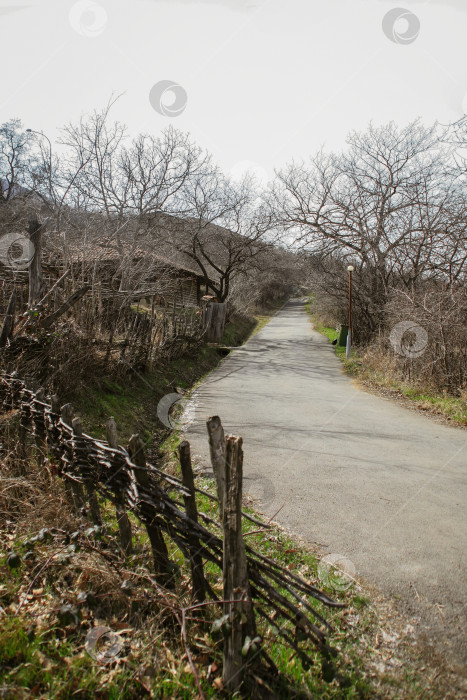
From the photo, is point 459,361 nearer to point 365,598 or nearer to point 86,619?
point 365,598

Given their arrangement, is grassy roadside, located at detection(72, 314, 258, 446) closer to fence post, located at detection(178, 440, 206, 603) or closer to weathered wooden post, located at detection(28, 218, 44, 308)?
weathered wooden post, located at detection(28, 218, 44, 308)

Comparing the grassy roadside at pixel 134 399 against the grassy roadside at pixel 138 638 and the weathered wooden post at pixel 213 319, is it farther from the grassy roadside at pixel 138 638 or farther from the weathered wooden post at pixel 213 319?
the weathered wooden post at pixel 213 319

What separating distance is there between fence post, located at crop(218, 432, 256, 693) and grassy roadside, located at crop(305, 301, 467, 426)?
674 cm

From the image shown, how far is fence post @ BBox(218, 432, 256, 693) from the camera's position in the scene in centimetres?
194

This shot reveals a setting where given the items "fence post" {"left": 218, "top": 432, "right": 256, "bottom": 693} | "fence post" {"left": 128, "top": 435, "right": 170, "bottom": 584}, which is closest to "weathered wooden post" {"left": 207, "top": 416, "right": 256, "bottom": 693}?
"fence post" {"left": 218, "top": 432, "right": 256, "bottom": 693}

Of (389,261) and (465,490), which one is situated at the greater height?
(389,261)

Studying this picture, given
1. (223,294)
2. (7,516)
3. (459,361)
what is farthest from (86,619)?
(223,294)

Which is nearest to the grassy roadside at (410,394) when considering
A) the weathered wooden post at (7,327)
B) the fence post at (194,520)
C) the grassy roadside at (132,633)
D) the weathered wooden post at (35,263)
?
the grassy roadside at (132,633)

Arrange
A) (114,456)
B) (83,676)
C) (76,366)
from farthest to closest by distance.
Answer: (76,366), (114,456), (83,676)

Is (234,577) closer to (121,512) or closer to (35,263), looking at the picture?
(121,512)

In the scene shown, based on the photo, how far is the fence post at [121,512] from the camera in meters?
2.73

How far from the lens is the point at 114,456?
2.65 m

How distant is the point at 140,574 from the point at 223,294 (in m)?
22.6

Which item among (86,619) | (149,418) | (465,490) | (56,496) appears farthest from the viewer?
(149,418)
